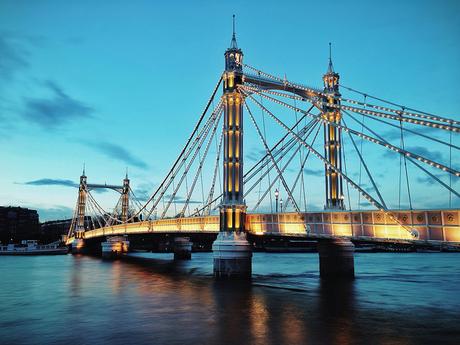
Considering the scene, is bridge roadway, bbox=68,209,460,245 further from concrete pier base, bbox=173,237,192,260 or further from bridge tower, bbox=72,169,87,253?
bridge tower, bbox=72,169,87,253

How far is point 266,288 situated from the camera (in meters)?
40.7

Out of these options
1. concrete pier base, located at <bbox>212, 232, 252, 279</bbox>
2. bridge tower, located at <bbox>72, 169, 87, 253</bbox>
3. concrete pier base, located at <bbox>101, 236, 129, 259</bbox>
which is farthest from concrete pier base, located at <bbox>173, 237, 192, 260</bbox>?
concrete pier base, located at <bbox>212, 232, 252, 279</bbox>

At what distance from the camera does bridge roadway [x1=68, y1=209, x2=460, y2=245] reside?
→ 2748cm

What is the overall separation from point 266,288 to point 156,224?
32.2 meters

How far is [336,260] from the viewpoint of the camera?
48.2m

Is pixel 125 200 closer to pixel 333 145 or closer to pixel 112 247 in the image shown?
pixel 112 247

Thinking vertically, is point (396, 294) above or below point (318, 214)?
below

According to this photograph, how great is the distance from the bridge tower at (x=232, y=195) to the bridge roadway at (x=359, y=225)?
2.06 metres

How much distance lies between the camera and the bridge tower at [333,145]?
4691cm

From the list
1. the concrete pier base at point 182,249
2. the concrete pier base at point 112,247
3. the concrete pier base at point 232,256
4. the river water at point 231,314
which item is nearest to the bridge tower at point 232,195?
the concrete pier base at point 232,256

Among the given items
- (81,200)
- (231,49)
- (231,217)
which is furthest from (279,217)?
(81,200)

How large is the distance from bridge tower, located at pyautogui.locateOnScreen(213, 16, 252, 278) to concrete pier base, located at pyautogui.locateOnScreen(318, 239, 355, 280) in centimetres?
911

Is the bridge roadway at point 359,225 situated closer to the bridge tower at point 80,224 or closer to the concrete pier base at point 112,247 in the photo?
the concrete pier base at point 112,247

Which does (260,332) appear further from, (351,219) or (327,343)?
(351,219)
